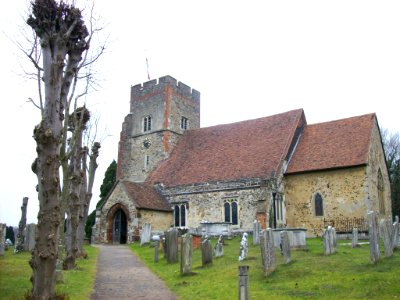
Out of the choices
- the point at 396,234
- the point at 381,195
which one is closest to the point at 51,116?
the point at 396,234

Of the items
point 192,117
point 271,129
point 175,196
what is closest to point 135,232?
point 175,196

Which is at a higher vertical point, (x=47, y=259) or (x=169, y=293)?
(x=47, y=259)

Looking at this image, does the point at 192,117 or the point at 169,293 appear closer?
the point at 169,293

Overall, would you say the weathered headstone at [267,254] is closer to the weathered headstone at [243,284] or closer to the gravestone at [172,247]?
the weathered headstone at [243,284]

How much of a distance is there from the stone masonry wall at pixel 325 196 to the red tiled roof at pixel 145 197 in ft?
27.9

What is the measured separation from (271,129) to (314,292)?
21.7m

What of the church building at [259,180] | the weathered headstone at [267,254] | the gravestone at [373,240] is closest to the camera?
the gravestone at [373,240]

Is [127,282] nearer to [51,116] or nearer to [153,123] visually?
[51,116]

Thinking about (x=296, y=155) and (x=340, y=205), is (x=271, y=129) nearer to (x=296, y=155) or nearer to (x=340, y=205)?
(x=296, y=155)

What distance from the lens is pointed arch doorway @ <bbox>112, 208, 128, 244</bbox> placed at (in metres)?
29.2

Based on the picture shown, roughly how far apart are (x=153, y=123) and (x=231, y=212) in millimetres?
12762

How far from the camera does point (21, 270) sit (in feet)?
46.0

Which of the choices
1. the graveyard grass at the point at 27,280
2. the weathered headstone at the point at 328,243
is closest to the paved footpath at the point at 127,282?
the graveyard grass at the point at 27,280

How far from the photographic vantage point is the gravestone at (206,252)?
1474 centimetres
